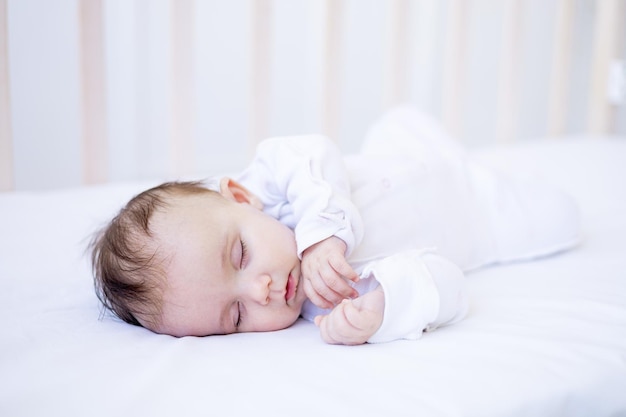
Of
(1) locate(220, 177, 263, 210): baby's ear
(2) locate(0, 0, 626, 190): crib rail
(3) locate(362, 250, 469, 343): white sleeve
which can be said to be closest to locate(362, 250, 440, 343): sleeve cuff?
(3) locate(362, 250, 469, 343): white sleeve

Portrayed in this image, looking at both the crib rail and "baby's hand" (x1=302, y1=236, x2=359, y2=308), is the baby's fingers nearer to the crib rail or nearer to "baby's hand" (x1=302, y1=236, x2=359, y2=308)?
"baby's hand" (x1=302, y1=236, x2=359, y2=308)

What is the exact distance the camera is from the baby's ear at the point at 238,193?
2.96 ft

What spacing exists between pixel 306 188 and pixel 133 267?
252mm

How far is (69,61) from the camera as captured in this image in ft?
6.81

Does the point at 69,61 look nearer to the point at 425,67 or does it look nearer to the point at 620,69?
the point at 425,67

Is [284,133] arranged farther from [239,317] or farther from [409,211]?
[239,317]

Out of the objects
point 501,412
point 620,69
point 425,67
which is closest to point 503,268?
point 501,412

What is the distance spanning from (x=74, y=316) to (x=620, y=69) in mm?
2015

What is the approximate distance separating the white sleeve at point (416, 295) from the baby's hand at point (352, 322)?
12 millimetres

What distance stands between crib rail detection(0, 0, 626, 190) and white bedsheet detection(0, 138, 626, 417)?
0.55 meters

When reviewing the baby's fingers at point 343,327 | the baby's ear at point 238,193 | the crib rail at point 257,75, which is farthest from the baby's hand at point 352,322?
the crib rail at point 257,75

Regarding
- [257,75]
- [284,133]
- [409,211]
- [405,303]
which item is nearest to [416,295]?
[405,303]

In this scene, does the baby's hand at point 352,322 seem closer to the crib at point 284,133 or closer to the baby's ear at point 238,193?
the crib at point 284,133

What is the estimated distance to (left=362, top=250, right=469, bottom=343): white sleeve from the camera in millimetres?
742
